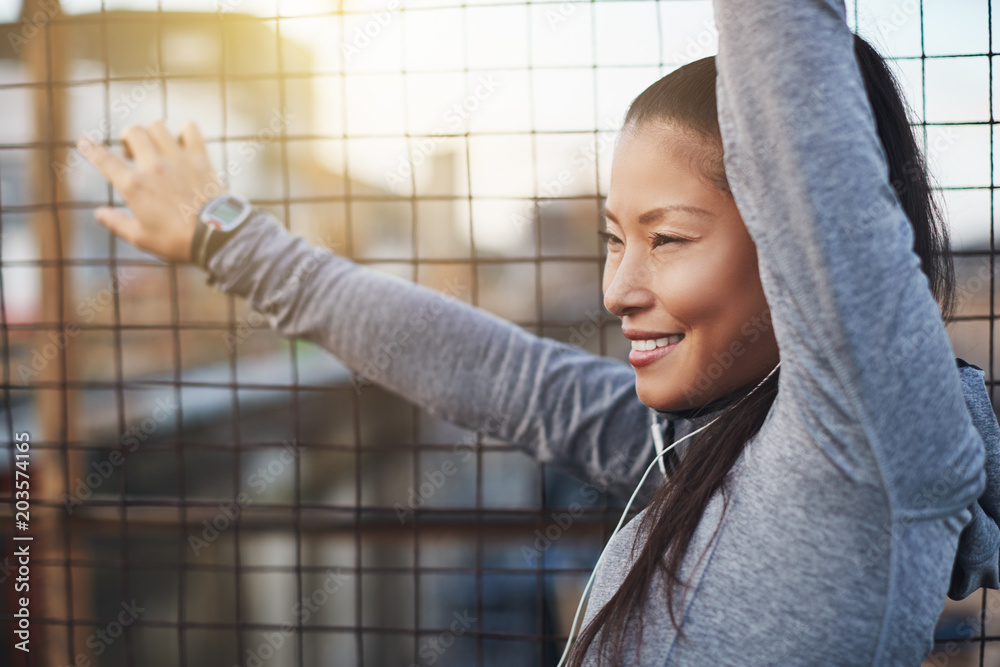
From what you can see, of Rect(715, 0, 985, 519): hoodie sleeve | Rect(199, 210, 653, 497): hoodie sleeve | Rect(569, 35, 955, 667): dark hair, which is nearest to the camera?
Rect(715, 0, 985, 519): hoodie sleeve

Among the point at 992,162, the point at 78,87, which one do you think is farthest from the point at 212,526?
the point at 992,162

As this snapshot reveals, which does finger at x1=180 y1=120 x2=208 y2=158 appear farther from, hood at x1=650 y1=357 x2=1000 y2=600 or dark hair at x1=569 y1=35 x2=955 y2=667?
hood at x1=650 y1=357 x2=1000 y2=600

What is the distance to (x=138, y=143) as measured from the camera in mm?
973

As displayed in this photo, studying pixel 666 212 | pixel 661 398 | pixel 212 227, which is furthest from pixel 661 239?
pixel 212 227

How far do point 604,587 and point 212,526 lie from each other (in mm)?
911

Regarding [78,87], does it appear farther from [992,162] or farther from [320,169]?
[992,162]

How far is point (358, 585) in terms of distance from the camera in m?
1.14

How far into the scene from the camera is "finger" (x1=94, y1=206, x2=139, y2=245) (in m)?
0.97

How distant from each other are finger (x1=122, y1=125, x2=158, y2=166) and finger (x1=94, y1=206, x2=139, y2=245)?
0.10 metres

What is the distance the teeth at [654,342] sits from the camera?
0.61m

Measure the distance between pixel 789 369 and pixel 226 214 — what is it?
2.86 ft

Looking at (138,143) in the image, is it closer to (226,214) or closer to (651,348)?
(226,214)

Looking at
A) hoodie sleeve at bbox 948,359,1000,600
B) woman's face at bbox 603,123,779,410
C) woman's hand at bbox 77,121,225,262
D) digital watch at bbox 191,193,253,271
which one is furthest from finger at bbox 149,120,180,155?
hoodie sleeve at bbox 948,359,1000,600

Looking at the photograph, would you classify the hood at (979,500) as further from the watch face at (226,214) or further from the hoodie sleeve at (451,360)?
the watch face at (226,214)
